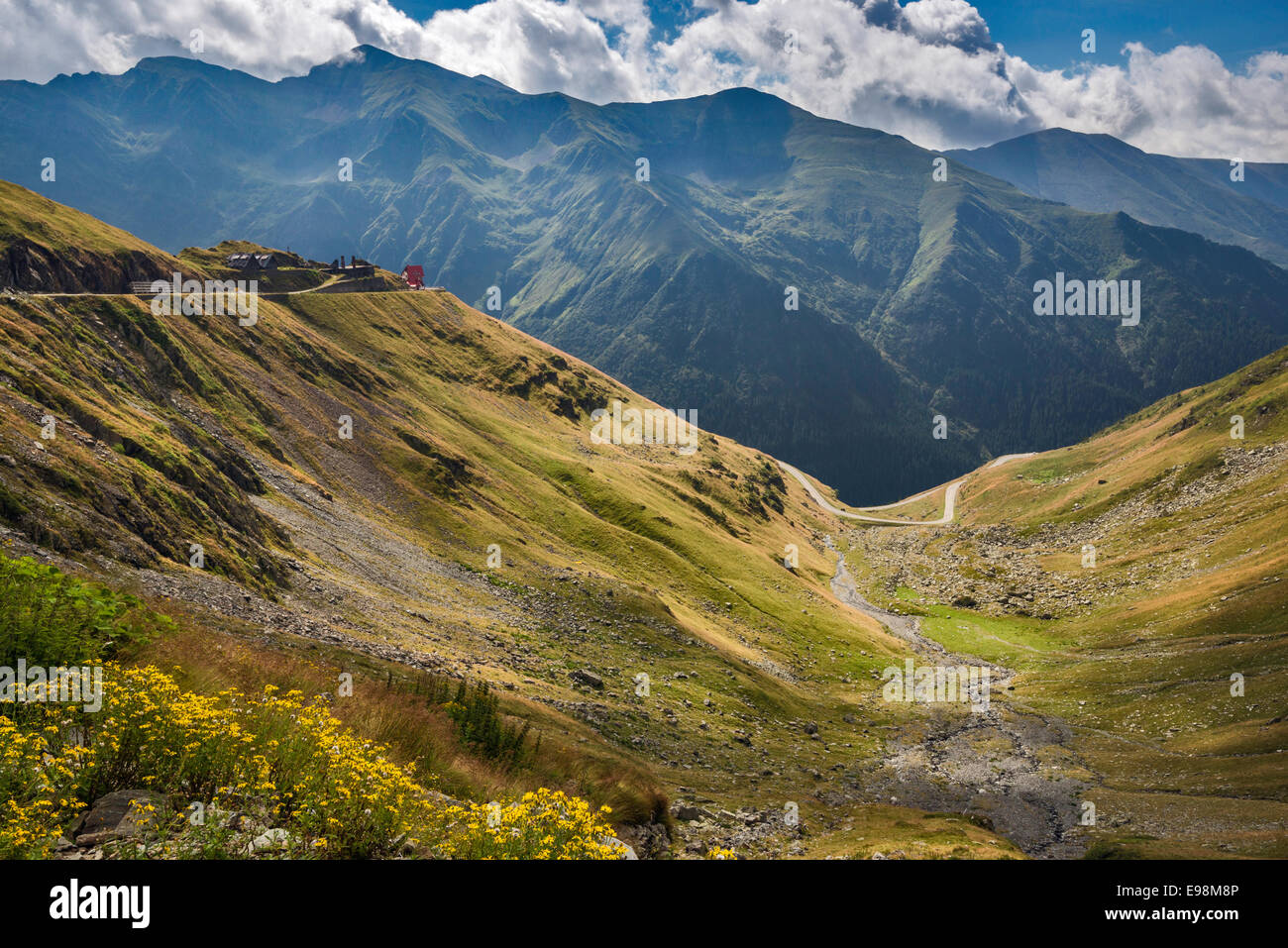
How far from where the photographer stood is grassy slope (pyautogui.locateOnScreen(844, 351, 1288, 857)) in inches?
2173

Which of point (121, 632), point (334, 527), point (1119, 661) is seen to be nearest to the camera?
point (121, 632)

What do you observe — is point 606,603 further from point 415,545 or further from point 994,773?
point 994,773

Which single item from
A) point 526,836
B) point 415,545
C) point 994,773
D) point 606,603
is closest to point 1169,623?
point 994,773

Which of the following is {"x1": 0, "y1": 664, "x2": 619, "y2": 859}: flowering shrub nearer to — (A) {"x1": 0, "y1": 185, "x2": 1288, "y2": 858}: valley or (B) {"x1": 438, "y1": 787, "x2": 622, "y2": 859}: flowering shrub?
(B) {"x1": 438, "y1": 787, "x2": 622, "y2": 859}: flowering shrub

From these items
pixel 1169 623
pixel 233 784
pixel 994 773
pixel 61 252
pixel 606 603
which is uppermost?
pixel 61 252

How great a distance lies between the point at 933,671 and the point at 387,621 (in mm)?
76694

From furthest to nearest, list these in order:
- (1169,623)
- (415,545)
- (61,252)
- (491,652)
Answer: (1169,623), (61,252), (415,545), (491,652)

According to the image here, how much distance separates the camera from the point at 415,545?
70000 millimetres

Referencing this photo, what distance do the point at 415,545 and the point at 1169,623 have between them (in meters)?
101

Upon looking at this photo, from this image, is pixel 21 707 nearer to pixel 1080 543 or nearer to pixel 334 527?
pixel 334 527

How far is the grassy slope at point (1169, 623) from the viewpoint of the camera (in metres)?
55.2

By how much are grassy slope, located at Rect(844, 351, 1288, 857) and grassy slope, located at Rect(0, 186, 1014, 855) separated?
19864 millimetres
